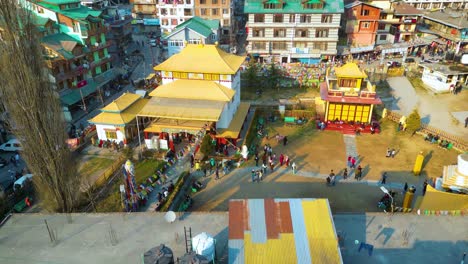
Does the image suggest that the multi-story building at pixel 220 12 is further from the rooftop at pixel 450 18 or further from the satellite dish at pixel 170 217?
the satellite dish at pixel 170 217

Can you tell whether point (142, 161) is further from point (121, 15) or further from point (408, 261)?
point (121, 15)

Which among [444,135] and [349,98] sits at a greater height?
[349,98]

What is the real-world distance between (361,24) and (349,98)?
97.9 feet

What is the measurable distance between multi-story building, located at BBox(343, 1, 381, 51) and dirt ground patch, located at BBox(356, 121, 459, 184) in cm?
2968

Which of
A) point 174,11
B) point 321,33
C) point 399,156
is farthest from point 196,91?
point 174,11

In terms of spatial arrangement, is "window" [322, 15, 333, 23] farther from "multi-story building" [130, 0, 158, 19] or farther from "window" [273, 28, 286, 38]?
"multi-story building" [130, 0, 158, 19]

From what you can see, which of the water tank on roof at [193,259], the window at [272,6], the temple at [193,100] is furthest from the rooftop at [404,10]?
the water tank on roof at [193,259]

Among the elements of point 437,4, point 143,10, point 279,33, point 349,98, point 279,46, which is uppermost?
point 437,4

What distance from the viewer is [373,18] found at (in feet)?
206

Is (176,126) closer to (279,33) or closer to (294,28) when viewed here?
(279,33)

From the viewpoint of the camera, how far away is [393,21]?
67.2 m

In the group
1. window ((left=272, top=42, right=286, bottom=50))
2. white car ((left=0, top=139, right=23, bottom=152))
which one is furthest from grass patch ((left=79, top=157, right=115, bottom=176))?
window ((left=272, top=42, right=286, bottom=50))

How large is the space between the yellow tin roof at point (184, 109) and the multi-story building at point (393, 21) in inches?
1830

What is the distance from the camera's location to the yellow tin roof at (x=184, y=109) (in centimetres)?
3412
